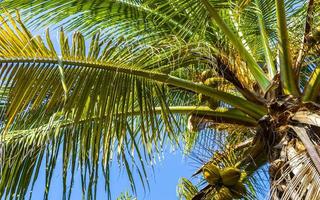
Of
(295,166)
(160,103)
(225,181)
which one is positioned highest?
(160,103)

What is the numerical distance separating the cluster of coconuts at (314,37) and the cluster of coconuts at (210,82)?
58 cm

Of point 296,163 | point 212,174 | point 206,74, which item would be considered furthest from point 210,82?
point 296,163

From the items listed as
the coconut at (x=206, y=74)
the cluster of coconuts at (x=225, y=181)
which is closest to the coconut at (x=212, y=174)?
the cluster of coconuts at (x=225, y=181)

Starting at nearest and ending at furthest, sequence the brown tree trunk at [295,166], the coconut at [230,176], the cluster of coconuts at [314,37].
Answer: the brown tree trunk at [295,166], the coconut at [230,176], the cluster of coconuts at [314,37]

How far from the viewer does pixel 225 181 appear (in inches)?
142

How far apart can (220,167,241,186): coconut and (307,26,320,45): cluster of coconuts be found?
92cm

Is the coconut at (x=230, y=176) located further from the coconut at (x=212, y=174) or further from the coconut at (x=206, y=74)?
the coconut at (x=206, y=74)

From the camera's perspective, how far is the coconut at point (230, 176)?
11.8 ft

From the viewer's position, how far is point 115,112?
3768 millimetres

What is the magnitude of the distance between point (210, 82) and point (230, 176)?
603mm

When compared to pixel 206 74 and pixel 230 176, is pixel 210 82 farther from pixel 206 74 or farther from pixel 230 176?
pixel 230 176

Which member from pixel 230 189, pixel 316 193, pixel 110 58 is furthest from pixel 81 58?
pixel 316 193

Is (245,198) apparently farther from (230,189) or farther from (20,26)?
(20,26)

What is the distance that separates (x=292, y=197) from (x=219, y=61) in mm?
1103
